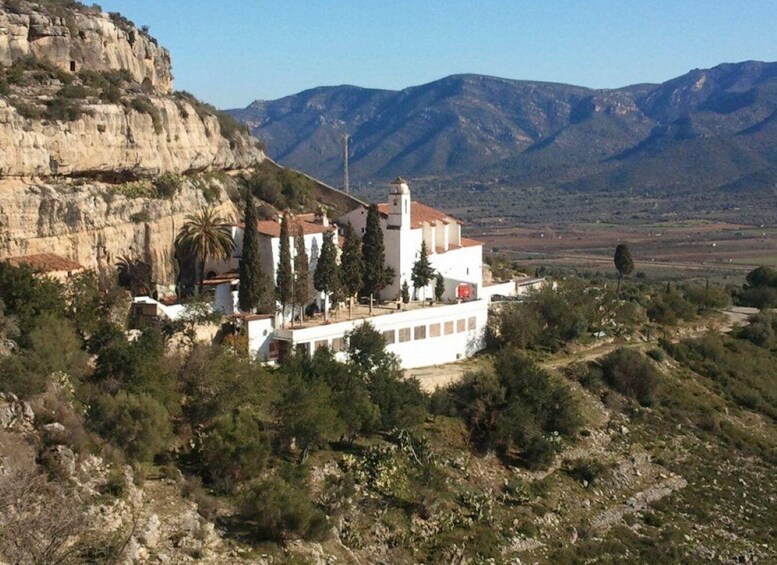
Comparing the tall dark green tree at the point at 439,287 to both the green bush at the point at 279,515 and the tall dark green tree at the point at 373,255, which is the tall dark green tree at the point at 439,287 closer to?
the tall dark green tree at the point at 373,255

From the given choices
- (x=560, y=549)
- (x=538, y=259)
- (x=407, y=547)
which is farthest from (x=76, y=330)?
(x=538, y=259)

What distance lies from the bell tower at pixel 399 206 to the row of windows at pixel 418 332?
4.58 meters

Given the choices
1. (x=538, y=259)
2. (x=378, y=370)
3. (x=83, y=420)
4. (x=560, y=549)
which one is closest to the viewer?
(x=83, y=420)

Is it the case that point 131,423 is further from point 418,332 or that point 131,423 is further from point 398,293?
point 398,293

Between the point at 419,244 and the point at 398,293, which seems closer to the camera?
the point at 398,293

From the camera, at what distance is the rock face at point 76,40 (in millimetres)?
36781

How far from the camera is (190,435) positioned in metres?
28.7

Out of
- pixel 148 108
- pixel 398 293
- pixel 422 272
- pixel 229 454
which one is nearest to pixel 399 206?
pixel 422 272

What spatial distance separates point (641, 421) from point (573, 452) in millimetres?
5365

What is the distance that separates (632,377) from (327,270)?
13.8 metres

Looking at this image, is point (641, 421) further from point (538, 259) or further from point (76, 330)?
point (538, 259)

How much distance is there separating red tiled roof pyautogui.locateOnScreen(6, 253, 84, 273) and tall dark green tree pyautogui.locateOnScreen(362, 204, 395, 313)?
1138cm

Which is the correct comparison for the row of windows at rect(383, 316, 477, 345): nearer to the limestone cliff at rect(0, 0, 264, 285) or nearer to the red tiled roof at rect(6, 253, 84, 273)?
the limestone cliff at rect(0, 0, 264, 285)

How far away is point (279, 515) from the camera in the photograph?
974 inches
